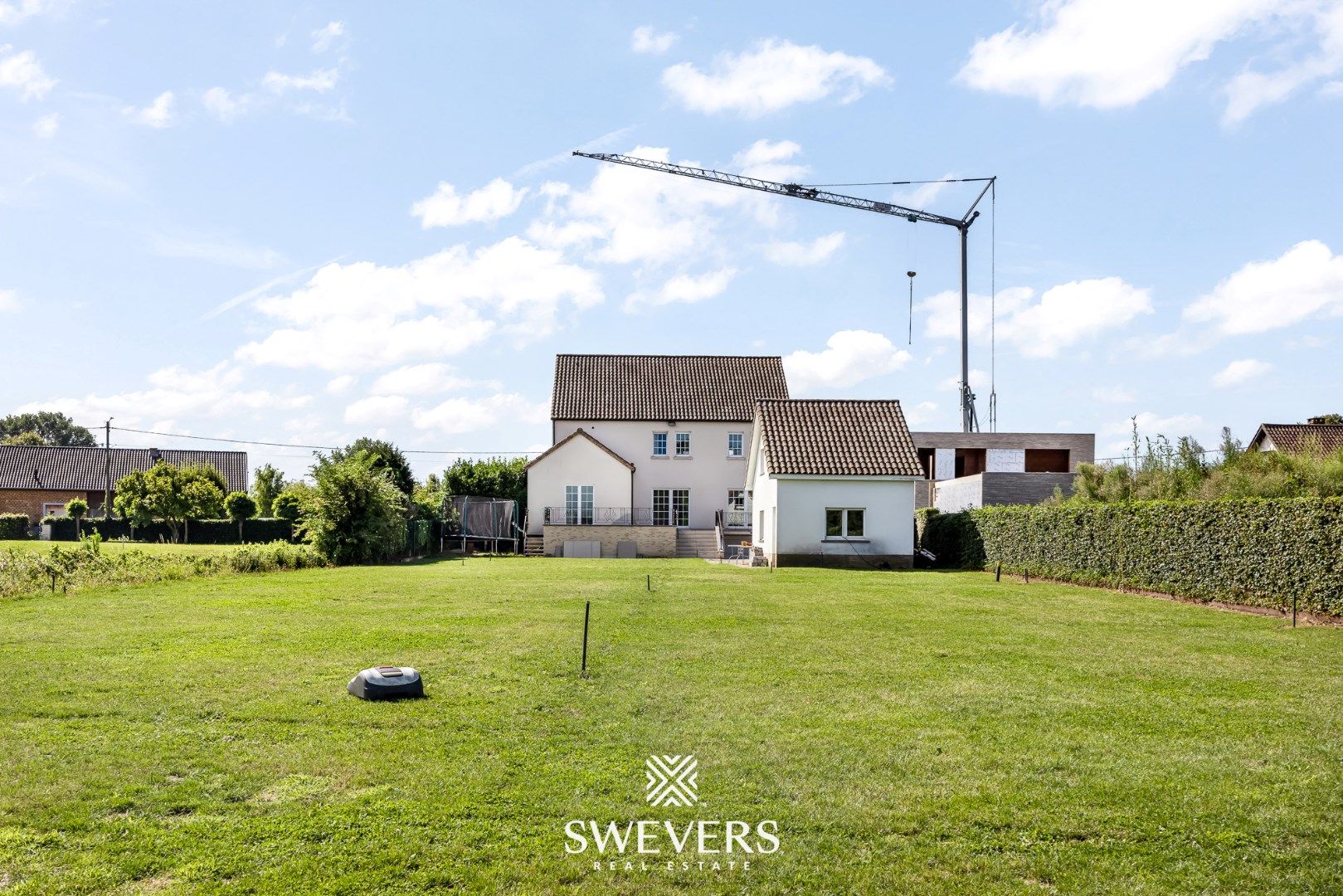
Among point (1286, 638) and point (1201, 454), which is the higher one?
point (1201, 454)

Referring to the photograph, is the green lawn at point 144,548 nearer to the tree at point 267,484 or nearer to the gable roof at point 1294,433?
the tree at point 267,484

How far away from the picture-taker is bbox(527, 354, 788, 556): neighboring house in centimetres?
4369

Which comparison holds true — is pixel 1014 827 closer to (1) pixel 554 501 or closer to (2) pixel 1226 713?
(2) pixel 1226 713

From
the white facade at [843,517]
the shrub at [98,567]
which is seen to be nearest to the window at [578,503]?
the white facade at [843,517]

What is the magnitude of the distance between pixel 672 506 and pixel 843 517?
50.4 feet

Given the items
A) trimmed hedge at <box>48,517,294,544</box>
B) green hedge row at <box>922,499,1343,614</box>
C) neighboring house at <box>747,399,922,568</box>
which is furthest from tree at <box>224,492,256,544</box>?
green hedge row at <box>922,499,1343,614</box>

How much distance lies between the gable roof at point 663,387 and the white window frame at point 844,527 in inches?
594

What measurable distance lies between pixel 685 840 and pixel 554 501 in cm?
3915

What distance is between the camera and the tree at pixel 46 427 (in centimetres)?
10981

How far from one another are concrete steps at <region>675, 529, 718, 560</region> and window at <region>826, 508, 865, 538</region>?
844cm

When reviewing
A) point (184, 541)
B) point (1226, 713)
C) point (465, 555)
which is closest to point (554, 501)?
point (465, 555)

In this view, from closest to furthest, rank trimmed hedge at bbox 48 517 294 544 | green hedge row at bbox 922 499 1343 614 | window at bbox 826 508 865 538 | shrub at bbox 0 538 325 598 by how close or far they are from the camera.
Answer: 1. green hedge row at bbox 922 499 1343 614
2. shrub at bbox 0 538 325 598
3. window at bbox 826 508 865 538
4. trimmed hedge at bbox 48 517 294 544

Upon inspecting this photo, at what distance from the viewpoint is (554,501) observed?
145 feet
